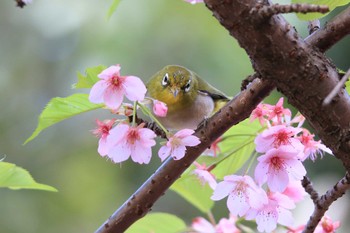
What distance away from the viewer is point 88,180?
17.4ft

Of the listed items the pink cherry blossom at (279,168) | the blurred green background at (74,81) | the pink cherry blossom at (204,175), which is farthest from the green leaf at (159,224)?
the blurred green background at (74,81)

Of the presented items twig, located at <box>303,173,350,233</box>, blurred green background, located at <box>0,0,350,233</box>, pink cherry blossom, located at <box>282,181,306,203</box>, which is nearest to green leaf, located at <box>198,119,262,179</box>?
pink cherry blossom, located at <box>282,181,306,203</box>

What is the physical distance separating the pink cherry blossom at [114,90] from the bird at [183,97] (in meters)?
0.63

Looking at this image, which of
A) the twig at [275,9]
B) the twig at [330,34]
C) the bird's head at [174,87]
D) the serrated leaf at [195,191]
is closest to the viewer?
the twig at [275,9]

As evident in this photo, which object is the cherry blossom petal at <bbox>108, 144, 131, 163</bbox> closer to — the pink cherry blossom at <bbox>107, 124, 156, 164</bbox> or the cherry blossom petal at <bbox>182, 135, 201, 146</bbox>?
the pink cherry blossom at <bbox>107, 124, 156, 164</bbox>

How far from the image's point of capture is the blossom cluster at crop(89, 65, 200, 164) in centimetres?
117

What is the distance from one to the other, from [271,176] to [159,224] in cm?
43

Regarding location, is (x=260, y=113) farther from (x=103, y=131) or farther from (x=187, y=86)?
(x=187, y=86)

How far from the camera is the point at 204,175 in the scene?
1.43 meters

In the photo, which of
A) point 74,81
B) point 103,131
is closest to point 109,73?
point 103,131

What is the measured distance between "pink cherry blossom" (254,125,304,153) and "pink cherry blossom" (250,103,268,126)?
0.15 meters

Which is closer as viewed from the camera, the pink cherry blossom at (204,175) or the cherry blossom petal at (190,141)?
the cherry blossom petal at (190,141)

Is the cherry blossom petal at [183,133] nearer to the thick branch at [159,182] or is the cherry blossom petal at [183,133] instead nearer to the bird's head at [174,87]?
the thick branch at [159,182]

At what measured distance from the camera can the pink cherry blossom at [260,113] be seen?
4.50 ft
